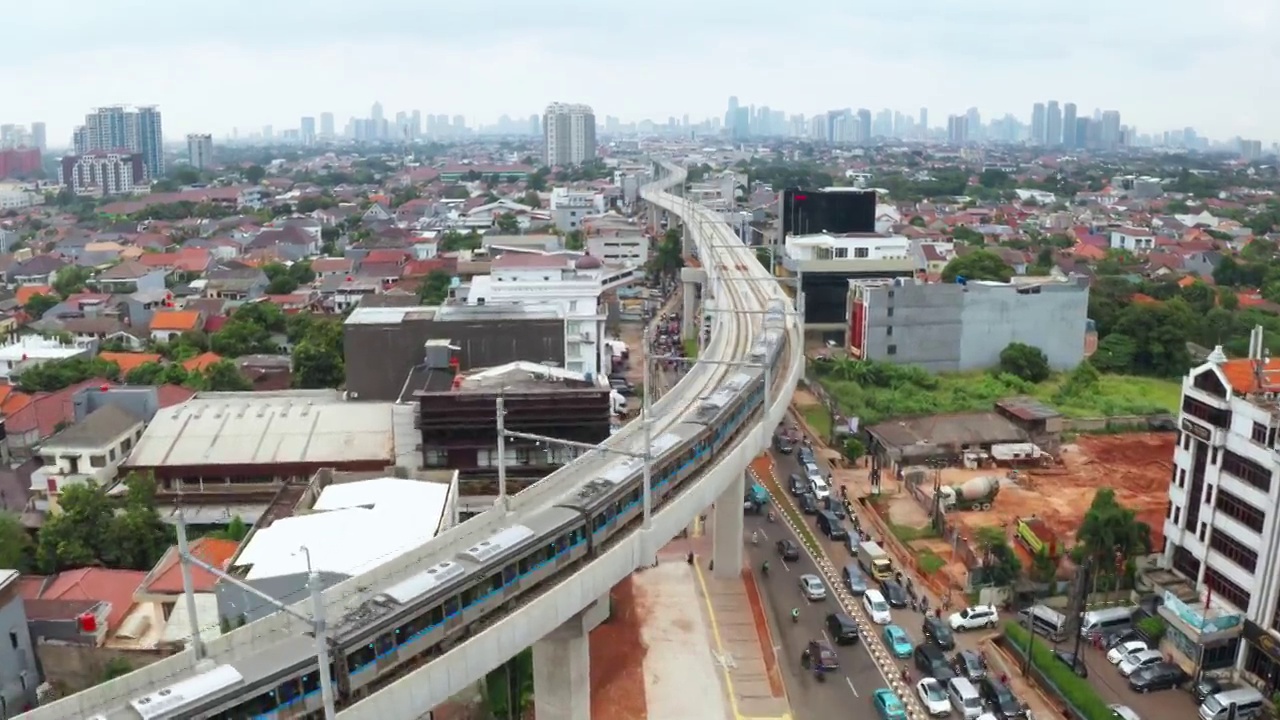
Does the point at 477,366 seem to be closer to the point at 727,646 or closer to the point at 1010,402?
the point at 727,646

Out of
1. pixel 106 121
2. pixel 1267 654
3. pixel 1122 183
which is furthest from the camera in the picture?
pixel 106 121

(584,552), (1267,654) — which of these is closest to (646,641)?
(584,552)

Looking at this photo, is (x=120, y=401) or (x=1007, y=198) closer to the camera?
(x=120, y=401)

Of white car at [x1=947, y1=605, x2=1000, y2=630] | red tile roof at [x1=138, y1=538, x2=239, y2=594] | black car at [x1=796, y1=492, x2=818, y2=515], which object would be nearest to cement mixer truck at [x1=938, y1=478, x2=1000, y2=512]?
black car at [x1=796, y1=492, x2=818, y2=515]

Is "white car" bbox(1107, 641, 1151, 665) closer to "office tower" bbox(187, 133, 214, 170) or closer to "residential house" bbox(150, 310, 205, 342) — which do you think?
"residential house" bbox(150, 310, 205, 342)

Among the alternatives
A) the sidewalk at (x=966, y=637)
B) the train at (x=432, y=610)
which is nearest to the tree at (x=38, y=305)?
the sidewalk at (x=966, y=637)

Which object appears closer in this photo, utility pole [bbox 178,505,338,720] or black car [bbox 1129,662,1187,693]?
utility pole [bbox 178,505,338,720]

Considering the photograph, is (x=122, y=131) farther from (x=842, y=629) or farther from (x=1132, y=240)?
(x=842, y=629)
